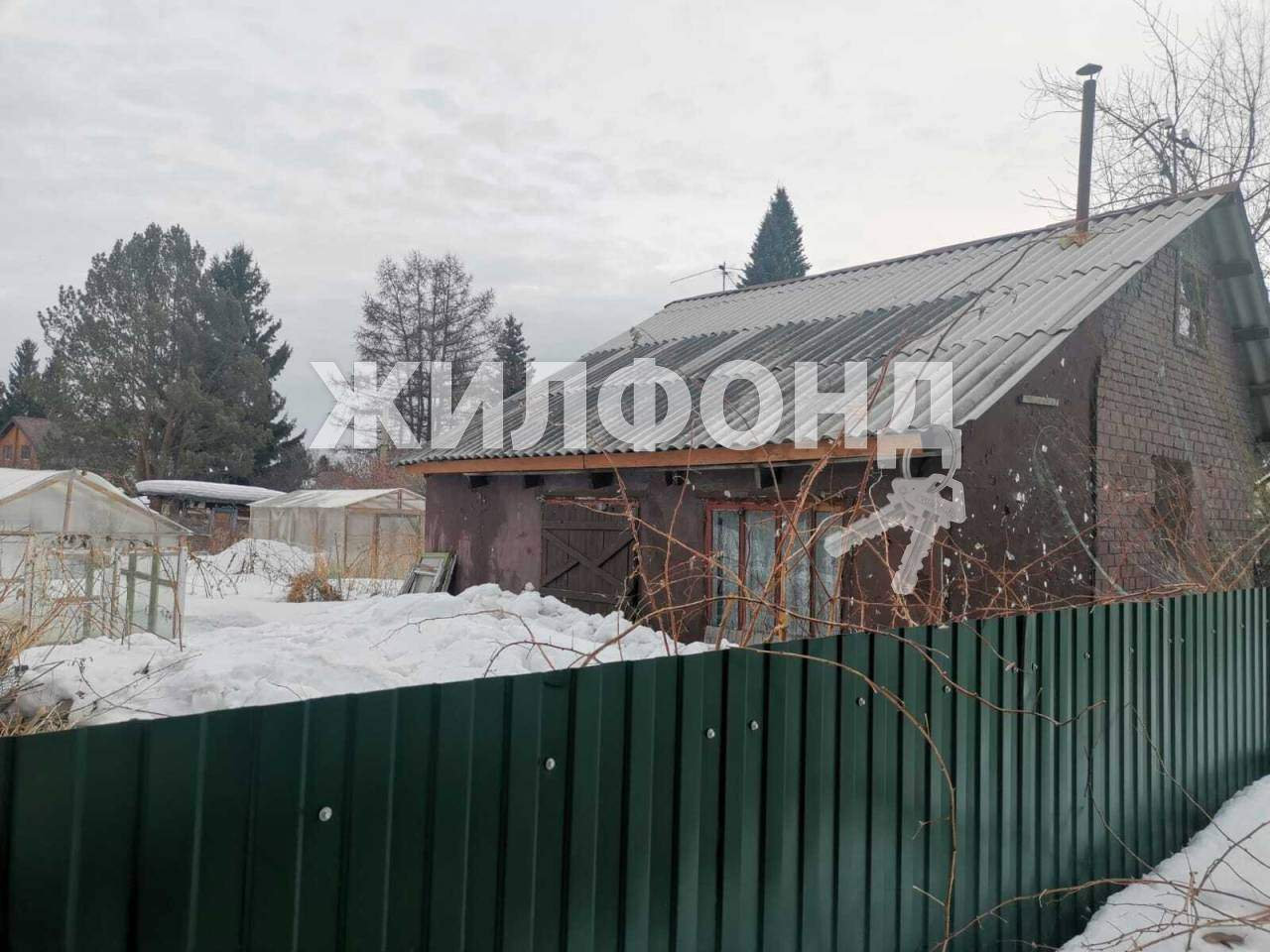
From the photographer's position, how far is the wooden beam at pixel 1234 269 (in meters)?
10.5

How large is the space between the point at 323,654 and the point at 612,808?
16.5 feet

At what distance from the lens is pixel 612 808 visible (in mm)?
2252

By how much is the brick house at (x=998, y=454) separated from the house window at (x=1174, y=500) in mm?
32

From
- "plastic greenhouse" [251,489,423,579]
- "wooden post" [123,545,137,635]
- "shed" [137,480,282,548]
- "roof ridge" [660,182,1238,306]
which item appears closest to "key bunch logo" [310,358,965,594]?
"roof ridge" [660,182,1238,306]

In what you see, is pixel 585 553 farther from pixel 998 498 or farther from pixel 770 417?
pixel 998 498

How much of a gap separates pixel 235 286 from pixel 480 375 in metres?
14.8

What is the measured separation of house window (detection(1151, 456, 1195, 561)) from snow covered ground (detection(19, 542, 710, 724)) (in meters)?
5.91

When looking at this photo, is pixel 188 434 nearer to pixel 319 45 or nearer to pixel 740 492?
pixel 319 45

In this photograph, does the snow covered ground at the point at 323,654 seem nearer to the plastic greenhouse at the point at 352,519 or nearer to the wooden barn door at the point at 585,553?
the wooden barn door at the point at 585,553

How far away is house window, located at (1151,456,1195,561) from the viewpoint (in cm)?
960

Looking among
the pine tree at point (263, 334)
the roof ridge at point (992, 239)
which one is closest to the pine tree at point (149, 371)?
the pine tree at point (263, 334)

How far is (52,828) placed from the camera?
143 cm

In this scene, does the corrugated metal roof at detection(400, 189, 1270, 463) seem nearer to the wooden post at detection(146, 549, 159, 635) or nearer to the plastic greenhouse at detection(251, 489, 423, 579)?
the wooden post at detection(146, 549, 159, 635)

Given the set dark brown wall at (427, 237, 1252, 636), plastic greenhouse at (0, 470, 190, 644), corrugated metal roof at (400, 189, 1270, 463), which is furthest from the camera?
plastic greenhouse at (0, 470, 190, 644)
